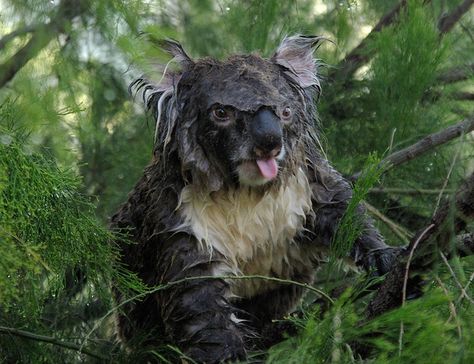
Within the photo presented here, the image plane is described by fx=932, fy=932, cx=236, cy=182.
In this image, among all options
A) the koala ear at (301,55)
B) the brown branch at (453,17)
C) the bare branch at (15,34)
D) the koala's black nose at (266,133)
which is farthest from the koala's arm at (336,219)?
the brown branch at (453,17)

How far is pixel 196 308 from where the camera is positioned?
156 inches

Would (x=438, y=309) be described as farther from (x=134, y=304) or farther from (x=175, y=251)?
(x=134, y=304)

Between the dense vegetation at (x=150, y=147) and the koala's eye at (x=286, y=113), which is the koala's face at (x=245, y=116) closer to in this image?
the koala's eye at (x=286, y=113)

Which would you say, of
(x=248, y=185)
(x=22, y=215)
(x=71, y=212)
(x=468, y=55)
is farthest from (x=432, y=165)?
(x=22, y=215)

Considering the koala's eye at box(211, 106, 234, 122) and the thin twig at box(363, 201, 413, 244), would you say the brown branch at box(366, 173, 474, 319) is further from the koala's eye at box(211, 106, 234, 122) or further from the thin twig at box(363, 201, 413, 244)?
the thin twig at box(363, 201, 413, 244)

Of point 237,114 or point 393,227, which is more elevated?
point 237,114

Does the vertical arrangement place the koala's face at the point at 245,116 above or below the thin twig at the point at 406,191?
above

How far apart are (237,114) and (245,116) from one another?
6 cm

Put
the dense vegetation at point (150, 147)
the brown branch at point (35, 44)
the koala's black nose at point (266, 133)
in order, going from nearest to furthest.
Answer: the dense vegetation at point (150, 147)
the koala's black nose at point (266, 133)
the brown branch at point (35, 44)

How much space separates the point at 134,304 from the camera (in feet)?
14.9

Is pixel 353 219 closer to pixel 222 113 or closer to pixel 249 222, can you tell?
pixel 249 222

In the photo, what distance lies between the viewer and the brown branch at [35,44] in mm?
4277

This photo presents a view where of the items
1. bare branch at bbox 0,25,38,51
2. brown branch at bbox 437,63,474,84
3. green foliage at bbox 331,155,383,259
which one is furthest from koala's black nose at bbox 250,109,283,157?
brown branch at bbox 437,63,474,84

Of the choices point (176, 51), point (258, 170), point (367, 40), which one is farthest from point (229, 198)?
point (367, 40)
